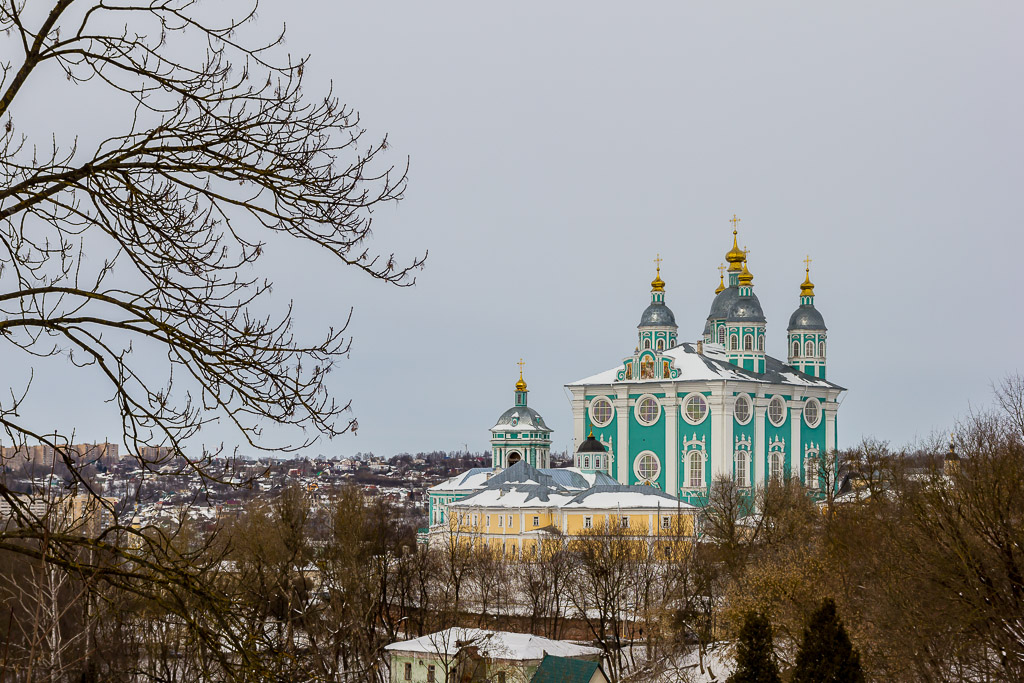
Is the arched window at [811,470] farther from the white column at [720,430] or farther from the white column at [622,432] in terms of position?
the white column at [622,432]

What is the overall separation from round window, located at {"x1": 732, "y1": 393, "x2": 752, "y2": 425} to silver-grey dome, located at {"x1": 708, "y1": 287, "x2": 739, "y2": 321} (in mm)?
8237

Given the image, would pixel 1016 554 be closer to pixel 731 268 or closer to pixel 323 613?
pixel 323 613

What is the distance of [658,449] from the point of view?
78750 millimetres

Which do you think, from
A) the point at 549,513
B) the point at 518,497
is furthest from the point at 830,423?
the point at 518,497

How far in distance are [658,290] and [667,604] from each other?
42.8 meters

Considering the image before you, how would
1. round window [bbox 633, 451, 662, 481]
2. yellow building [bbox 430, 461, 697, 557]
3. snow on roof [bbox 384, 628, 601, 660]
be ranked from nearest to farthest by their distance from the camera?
snow on roof [bbox 384, 628, 601, 660] < yellow building [bbox 430, 461, 697, 557] < round window [bbox 633, 451, 662, 481]

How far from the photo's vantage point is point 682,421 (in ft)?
258

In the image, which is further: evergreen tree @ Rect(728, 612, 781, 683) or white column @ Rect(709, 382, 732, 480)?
white column @ Rect(709, 382, 732, 480)

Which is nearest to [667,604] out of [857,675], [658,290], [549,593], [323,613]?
[549,593]

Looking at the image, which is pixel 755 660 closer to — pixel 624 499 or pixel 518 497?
pixel 624 499

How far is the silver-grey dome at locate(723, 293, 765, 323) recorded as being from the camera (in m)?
83.1

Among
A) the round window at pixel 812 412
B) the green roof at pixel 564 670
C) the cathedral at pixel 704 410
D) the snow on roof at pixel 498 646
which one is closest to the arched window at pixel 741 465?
the cathedral at pixel 704 410

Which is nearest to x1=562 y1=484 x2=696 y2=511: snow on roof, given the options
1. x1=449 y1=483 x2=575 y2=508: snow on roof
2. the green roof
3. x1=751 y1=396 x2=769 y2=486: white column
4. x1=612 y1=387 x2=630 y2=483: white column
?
x1=449 y1=483 x2=575 y2=508: snow on roof

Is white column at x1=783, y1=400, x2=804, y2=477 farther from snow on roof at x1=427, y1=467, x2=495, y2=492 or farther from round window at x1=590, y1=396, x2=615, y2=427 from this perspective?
snow on roof at x1=427, y1=467, x2=495, y2=492
